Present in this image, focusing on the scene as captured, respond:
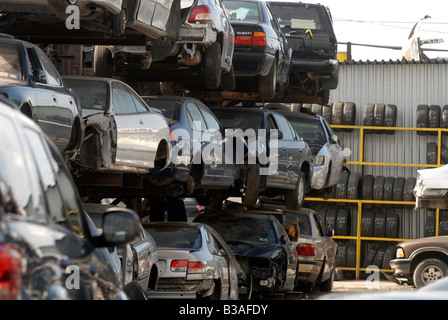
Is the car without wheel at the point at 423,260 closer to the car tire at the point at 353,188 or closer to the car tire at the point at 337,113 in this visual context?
the car tire at the point at 353,188

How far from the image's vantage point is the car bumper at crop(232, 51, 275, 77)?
1819cm

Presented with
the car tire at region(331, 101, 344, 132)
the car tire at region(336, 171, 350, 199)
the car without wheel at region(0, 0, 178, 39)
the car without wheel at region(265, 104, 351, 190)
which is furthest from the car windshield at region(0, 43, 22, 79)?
the car tire at region(331, 101, 344, 132)

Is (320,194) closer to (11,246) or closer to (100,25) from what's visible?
(100,25)

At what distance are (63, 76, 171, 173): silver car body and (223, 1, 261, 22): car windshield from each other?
5588 millimetres

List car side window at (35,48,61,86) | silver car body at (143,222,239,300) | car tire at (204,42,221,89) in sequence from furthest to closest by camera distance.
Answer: car tire at (204,42,221,89) → silver car body at (143,222,239,300) → car side window at (35,48,61,86)

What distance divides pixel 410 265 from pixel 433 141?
9139 mm

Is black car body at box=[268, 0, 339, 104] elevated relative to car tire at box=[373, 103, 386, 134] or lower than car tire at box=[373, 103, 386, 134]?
elevated

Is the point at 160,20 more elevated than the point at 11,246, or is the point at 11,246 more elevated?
the point at 160,20

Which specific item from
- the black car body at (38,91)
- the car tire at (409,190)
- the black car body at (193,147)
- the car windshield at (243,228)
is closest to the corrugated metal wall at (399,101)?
the car tire at (409,190)

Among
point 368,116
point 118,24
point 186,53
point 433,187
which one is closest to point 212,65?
Result: point 186,53

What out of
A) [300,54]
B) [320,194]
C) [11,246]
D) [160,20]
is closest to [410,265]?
[320,194]

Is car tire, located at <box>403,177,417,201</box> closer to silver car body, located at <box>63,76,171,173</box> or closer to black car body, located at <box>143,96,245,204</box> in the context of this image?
black car body, located at <box>143,96,245,204</box>

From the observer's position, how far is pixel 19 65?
32.7ft

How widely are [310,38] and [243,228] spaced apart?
5668 mm
